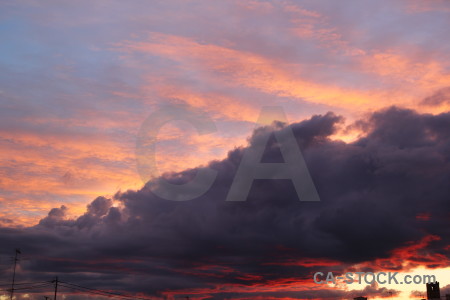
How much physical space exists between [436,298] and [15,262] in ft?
461

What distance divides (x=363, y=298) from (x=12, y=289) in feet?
398

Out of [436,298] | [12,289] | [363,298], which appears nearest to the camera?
[436,298]

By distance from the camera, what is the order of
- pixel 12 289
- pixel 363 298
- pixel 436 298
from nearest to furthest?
1. pixel 436 298
2. pixel 363 298
3. pixel 12 289

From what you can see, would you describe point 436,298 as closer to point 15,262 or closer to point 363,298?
point 363,298

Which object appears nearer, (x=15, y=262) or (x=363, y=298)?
(x=363, y=298)

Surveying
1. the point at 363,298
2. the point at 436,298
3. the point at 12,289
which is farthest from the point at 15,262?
the point at 436,298

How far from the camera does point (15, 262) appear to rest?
199 metres

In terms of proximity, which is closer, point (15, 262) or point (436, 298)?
point (436, 298)

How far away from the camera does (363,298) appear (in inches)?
7082

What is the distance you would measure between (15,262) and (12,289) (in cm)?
958

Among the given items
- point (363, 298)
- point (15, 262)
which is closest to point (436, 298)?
point (363, 298)

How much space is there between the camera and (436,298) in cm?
16150

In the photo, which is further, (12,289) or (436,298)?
(12,289)

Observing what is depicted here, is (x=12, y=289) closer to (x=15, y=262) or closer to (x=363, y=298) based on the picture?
(x=15, y=262)
